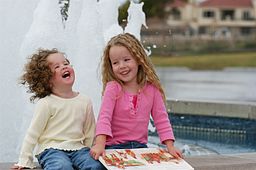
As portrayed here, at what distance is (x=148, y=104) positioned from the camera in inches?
171

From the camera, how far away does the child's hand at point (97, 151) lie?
13.4 feet

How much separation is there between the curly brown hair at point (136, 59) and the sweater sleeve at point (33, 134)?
40 centimetres

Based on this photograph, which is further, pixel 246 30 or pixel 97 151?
pixel 246 30

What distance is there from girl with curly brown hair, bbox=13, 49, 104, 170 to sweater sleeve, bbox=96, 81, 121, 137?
15 centimetres

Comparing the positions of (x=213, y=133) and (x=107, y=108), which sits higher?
(x=107, y=108)

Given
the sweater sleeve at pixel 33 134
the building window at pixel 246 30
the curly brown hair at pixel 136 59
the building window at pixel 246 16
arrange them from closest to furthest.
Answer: the sweater sleeve at pixel 33 134 → the curly brown hair at pixel 136 59 → the building window at pixel 246 30 → the building window at pixel 246 16

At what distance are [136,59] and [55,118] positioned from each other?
0.55m

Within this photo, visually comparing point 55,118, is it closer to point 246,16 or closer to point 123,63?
point 123,63

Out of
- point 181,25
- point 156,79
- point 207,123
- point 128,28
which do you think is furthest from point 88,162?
point 181,25

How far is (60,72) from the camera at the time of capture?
435cm

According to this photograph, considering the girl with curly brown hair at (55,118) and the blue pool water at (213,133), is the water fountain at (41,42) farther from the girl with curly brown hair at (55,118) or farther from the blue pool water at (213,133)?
the girl with curly brown hair at (55,118)

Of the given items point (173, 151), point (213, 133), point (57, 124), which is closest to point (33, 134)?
point (57, 124)

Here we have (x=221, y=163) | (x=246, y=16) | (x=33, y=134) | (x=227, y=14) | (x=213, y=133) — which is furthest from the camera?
(x=246, y=16)

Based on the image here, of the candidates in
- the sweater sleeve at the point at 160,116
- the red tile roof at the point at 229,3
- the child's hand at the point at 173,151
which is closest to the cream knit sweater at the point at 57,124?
the sweater sleeve at the point at 160,116
